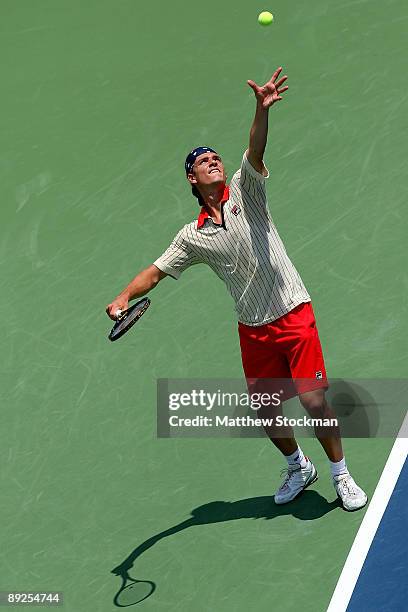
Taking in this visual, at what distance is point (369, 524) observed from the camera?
893 cm

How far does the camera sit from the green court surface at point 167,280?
924 cm

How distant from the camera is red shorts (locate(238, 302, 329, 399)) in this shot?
28.9ft

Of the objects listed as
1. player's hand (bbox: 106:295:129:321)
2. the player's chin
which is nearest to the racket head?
player's hand (bbox: 106:295:129:321)

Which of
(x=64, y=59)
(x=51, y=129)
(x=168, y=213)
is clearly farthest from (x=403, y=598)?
(x=64, y=59)

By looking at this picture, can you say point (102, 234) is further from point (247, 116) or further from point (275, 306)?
point (275, 306)

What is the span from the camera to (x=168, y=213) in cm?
1230

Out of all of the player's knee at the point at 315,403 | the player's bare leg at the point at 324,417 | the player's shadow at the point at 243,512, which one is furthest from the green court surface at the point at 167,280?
the player's knee at the point at 315,403

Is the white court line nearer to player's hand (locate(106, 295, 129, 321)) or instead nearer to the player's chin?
player's hand (locate(106, 295, 129, 321))

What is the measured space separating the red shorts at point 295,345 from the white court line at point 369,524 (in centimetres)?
94

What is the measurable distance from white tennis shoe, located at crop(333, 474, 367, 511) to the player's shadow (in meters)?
0.17

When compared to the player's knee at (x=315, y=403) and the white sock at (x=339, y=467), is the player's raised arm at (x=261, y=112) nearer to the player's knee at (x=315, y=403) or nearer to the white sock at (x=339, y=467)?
the player's knee at (x=315, y=403)

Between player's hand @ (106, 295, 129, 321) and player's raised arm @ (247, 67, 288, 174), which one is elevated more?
player's raised arm @ (247, 67, 288, 174)

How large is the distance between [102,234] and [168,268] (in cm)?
334

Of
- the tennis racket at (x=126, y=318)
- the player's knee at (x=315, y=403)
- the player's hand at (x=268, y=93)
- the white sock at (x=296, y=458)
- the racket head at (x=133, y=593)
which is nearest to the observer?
the player's hand at (x=268, y=93)
